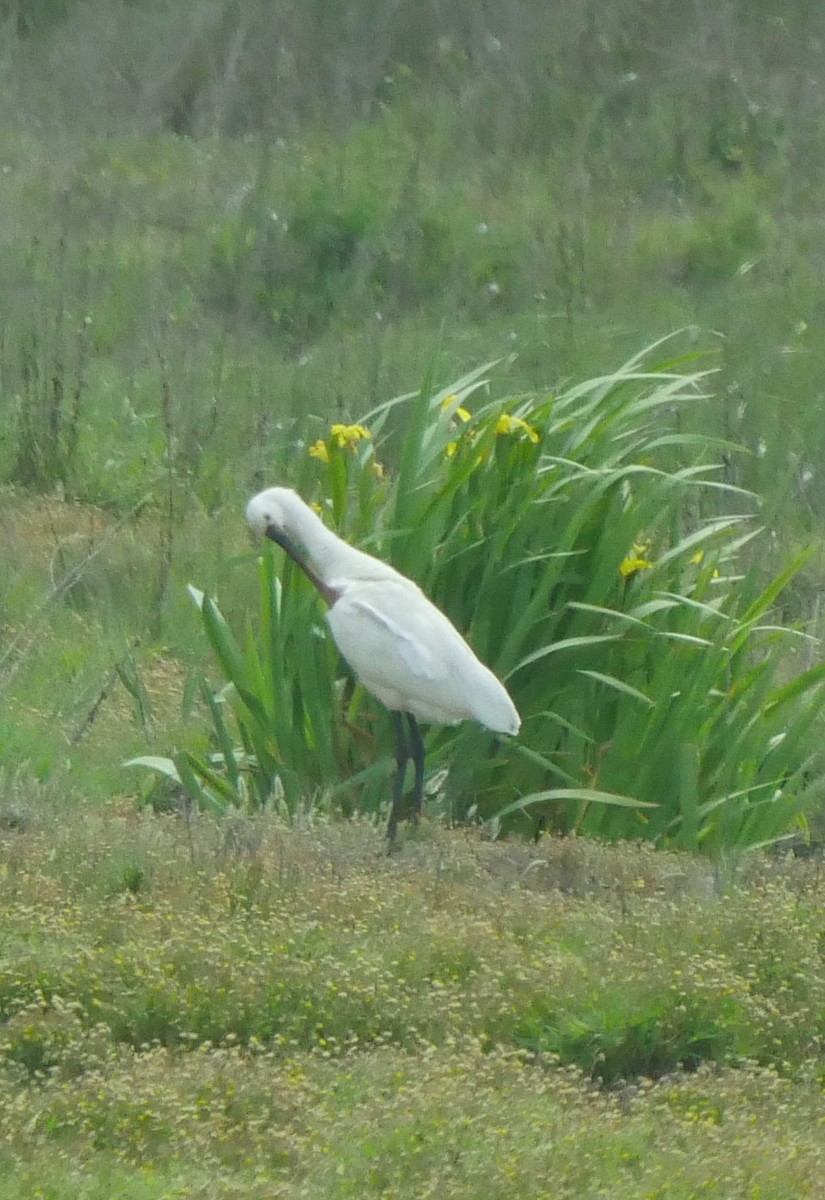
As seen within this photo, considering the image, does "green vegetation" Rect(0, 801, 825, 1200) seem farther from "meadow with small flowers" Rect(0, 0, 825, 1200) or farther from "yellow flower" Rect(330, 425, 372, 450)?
"yellow flower" Rect(330, 425, 372, 450)

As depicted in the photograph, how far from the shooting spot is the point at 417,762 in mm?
5801

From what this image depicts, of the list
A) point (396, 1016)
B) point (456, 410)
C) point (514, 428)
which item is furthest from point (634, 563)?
point (396, 1016)

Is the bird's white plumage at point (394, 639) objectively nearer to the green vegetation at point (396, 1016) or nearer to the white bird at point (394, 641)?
the white bird at point (394, 641)

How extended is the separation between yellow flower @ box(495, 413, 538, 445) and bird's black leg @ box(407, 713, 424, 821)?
857 mm

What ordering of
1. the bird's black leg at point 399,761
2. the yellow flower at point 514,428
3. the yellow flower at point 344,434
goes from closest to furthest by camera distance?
the bird's black leg at point 399,761 < the yellow flower at point 514,428 < the yellow flower at point 344,434

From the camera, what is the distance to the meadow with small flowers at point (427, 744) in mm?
3877

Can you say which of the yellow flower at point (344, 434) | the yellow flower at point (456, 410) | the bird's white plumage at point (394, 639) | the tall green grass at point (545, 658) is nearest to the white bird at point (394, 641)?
the bird's white plumage at point (394, 639)

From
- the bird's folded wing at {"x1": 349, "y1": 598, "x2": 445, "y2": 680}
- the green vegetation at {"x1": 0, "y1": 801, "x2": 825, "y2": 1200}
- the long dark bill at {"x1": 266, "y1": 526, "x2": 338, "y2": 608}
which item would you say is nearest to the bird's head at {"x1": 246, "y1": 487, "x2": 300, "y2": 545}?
the long dark bill at {"x1": 266, "y1": 526, "x2": 338, "y2": 608}

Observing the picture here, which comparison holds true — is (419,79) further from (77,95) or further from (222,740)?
(222,740)

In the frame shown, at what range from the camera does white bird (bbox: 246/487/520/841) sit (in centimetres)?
552

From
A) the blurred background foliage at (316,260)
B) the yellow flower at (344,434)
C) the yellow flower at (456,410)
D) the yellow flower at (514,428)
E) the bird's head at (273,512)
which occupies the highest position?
the yellow flower at (514,428)

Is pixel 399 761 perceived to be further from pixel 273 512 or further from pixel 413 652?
pixel 273 512

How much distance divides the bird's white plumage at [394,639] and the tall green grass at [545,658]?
325mm

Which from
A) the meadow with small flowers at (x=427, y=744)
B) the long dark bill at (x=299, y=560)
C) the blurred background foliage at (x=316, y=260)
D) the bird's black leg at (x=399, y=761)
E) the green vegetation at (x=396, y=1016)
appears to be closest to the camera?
the green vegetation at (x=396, y=1016)
